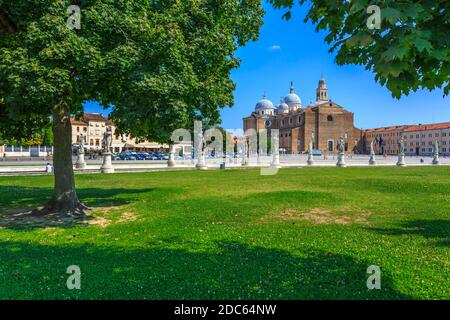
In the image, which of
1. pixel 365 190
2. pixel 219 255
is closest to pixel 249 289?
pixel 219 255

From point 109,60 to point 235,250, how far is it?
6120 millimetres

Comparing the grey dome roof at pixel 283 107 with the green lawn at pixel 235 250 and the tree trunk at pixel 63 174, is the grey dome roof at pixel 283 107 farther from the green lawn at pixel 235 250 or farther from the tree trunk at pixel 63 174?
the tree trunk at pixel 63 174

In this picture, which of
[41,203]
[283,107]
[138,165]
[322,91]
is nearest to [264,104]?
[283,107]

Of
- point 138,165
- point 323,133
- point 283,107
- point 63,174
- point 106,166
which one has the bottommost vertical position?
point 138,165

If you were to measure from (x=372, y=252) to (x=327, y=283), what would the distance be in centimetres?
231

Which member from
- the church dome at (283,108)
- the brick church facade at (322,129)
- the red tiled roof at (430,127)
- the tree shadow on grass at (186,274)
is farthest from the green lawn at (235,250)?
the church dome at (283,108)

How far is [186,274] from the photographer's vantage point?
6.21 metres

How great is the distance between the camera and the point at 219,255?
7359 millimetres

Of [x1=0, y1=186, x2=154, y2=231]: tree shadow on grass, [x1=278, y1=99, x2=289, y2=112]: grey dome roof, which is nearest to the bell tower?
[x1=278, y1=99, x2=289, y2=112]: grey dome roof

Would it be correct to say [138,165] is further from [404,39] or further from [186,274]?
[404,39]

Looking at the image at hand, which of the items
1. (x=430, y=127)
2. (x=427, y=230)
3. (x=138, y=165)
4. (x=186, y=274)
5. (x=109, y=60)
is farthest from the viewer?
(x=430, y=127)

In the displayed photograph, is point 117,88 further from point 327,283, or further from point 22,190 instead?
point 22,190

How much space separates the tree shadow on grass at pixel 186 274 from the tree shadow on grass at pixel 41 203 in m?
3.04

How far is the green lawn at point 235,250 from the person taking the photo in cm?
560
